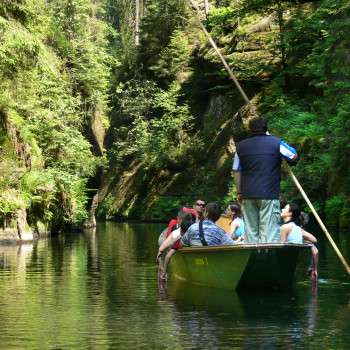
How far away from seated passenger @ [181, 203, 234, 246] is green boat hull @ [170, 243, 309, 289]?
26cm

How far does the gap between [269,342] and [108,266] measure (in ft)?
33.0

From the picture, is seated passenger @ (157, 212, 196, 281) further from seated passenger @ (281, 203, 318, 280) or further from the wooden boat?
seated passenger @ (281, 203, 318, 280)

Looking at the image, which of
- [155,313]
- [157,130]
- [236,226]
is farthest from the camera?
[157,130]

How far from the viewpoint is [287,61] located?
150 ft

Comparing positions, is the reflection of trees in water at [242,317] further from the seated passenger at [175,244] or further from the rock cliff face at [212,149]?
the rock cliff face at [212,149]

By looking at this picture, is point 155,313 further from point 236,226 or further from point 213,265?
point 236,226

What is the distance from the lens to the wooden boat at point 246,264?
11.6 m

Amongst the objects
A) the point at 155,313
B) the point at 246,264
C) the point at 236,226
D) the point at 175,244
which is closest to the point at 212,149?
the point at 236,226

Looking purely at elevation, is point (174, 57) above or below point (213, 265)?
above

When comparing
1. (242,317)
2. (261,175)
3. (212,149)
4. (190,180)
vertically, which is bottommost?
(242,317)

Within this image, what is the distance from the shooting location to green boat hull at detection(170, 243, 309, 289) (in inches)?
459

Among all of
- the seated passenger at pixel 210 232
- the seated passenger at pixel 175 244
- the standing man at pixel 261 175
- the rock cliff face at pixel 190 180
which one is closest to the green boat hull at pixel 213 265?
the seated passenger at pixel 175 244

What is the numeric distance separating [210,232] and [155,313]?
9.94 ft

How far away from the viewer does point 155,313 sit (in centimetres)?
1020
